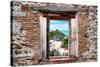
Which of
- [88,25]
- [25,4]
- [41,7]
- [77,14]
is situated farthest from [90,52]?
[25,4]

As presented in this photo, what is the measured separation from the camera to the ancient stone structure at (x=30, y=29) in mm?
2430

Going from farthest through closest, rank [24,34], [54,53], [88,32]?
[88,32] < [54,53] < [24,34]

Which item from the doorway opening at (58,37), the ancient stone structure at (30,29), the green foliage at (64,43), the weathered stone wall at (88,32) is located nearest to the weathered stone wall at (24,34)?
the ancient stone structure at (30,29)

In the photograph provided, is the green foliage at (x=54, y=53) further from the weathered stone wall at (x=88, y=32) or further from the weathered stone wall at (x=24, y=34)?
the weathered stone wall at (x=88, y=32)

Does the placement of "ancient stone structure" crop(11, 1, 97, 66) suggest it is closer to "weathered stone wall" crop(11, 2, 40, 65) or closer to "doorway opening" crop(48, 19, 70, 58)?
"weathered stone wall" crop(11, 2, 40, 65)

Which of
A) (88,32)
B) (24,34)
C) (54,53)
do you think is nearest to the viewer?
(24,34)

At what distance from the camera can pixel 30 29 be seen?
2494 mm

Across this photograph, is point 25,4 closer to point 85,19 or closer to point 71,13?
point 71,13

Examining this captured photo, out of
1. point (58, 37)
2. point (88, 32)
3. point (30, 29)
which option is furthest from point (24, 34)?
point (88, 32)

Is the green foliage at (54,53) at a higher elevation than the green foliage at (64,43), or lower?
lower

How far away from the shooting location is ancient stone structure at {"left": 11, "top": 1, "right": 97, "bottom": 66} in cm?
243

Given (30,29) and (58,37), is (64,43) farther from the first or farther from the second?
(30,29)

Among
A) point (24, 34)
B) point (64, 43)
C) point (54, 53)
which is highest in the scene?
point (24, 34)

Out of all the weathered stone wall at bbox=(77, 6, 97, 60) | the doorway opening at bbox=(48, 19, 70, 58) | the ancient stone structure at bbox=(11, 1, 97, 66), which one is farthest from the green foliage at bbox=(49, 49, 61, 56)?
the weathered stone wall at bbox=(77, 6, 97, 60)
